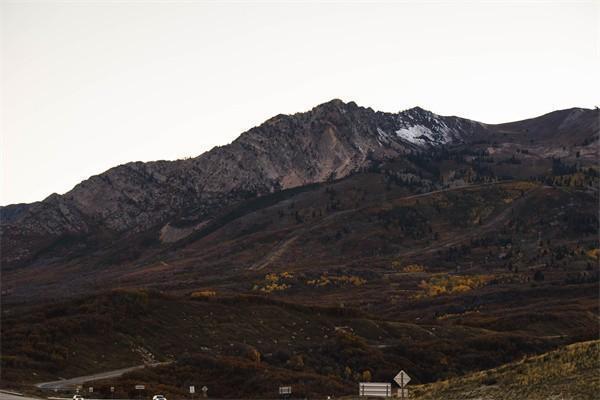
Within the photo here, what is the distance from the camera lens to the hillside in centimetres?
3656

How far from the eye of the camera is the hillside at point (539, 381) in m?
36.6

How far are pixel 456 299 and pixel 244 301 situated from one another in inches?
3156

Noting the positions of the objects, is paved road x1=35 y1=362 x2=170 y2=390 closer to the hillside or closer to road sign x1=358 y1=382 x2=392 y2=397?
road sign x1=358 y1=382 x2=392 y2=397

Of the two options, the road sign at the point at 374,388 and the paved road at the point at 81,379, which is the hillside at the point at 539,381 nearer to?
the road sign at the point at 374,388

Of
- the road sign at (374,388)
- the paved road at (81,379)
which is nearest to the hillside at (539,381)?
the road sign at (374,388)

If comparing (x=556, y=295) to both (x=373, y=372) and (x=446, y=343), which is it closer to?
(x=446, y=343)

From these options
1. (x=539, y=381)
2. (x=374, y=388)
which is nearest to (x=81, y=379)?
(x=374, y=388)

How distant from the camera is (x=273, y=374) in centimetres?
7781

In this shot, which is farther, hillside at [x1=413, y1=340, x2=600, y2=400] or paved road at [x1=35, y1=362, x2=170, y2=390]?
paved road at [x1=35, y1=362, x2=170, y2=390]

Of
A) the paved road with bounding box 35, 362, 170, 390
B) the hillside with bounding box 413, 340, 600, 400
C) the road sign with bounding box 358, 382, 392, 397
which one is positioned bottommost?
the paved road with bounding box 35, 362, 170, 390

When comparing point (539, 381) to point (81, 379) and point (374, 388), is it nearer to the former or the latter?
point (374, 388)

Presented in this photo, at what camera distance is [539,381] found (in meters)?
39.2

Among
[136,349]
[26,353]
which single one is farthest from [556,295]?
[26,353]

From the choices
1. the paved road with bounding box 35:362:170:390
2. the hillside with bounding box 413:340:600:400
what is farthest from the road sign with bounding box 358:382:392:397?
the paved road with bounding box 35:362:170:390
